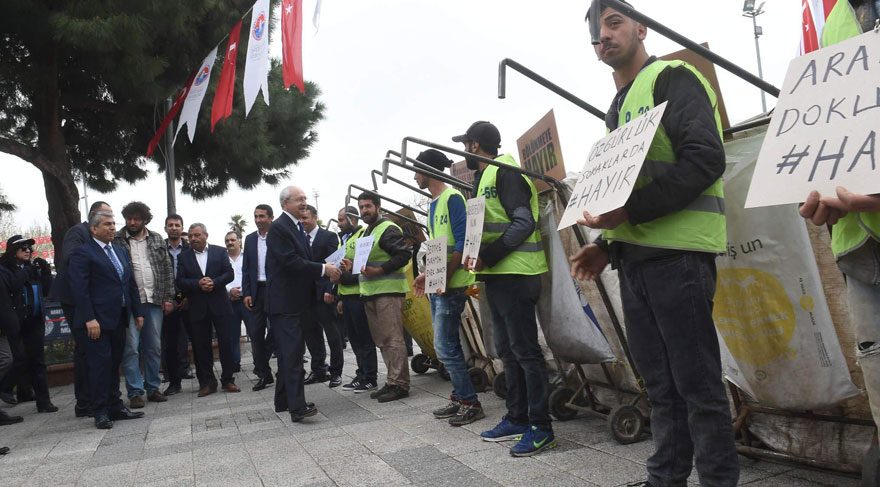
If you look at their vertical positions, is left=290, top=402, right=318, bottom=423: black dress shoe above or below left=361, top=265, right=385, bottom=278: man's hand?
below

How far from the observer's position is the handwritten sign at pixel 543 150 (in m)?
3.89

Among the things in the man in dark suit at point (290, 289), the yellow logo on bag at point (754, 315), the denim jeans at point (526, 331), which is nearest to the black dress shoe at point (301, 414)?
the man in dark suit at point (290, 289)

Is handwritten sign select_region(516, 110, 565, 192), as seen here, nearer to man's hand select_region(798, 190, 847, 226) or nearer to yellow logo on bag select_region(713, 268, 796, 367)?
yellow logo on bag select_region(713, 268, 796, 367)

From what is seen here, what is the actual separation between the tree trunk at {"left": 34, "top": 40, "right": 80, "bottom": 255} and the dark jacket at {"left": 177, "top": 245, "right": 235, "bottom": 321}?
3818 millimetres

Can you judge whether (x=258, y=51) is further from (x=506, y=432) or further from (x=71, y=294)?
(x=506, y=432)

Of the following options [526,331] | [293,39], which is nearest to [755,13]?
[293,39]

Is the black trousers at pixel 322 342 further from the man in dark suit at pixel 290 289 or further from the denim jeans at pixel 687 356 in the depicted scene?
the denim jeans at pixel 687 356

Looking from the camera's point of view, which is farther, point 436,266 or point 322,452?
point 436,266

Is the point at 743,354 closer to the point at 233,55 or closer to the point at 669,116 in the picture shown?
the point at 669,116

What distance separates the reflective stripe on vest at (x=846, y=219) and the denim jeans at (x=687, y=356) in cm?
46

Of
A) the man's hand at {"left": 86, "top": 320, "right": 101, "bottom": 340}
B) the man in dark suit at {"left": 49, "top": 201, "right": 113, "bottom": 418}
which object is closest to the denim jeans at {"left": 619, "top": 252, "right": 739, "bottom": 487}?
the man's hand at {"left": 86, "top": 320, "right": 101, "bottom": 340}

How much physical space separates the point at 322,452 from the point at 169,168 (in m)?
9.30

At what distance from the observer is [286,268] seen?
5.57m

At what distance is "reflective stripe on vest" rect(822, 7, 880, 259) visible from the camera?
1.78 meters
